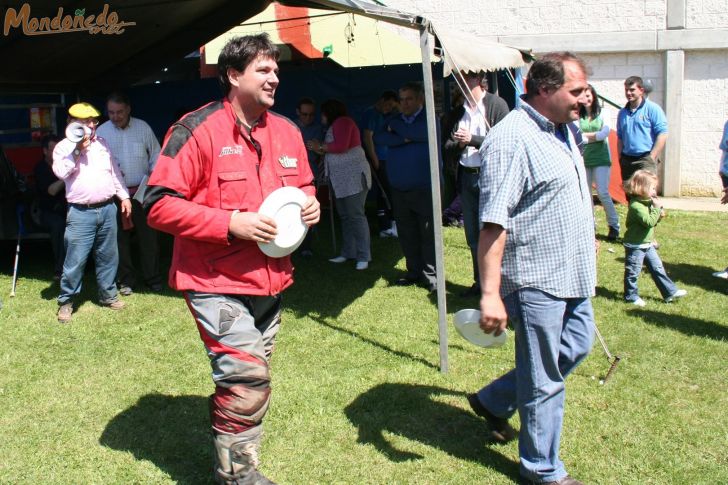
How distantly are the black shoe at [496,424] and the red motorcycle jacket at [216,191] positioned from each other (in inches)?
50.0

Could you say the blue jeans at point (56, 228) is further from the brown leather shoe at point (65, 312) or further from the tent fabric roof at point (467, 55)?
the tent fabric roof at point (467, 55)

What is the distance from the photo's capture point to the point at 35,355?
554 cm

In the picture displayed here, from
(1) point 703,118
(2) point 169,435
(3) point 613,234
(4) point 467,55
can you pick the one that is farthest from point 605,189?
Answer: (2) point 169,435

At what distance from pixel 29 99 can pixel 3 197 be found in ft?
6.36

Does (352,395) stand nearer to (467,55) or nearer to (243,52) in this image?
(243,52)

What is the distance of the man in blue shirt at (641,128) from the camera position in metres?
8.47

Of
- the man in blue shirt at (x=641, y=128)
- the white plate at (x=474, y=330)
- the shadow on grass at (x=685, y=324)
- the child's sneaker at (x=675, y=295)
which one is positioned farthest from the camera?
the man in blue shirt at (x=641, y=128)

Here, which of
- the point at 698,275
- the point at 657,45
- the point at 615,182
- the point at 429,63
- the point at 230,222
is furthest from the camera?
the point at 657,45

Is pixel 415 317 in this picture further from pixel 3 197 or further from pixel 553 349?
pixel 3 197

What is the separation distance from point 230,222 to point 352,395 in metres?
1.94

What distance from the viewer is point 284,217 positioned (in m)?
3.21

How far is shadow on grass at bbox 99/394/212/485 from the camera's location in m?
3.81

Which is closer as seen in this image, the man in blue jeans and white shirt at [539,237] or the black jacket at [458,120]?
the man in blue jeans and white shirt at [539,237]

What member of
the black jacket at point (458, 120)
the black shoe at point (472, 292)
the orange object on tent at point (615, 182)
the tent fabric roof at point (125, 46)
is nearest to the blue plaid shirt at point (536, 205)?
the tent fabric roof at point (125, 46)
